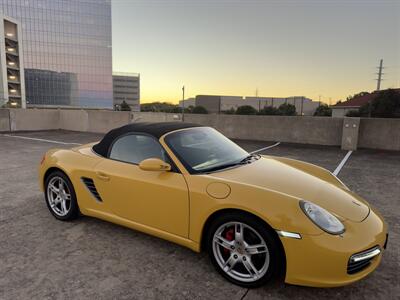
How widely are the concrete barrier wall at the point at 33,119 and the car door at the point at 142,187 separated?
16.5 metres

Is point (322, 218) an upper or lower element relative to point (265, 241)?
upper

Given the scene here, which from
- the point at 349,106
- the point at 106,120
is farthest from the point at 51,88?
the point at 349,106

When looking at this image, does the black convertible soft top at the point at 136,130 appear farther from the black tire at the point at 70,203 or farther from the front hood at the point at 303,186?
the front hood at the point at 303,186

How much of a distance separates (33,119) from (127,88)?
332ft

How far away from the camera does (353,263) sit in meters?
2.07

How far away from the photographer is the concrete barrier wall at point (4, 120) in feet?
52.3

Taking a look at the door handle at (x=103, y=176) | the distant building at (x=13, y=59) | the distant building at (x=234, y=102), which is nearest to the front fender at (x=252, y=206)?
the door handle at (x=103, y=176)

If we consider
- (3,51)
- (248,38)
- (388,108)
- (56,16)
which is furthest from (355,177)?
(56,16)

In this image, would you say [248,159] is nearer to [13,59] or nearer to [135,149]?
[135,149]

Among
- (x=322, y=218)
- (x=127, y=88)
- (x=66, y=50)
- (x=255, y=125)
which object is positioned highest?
(x=66, y=50)

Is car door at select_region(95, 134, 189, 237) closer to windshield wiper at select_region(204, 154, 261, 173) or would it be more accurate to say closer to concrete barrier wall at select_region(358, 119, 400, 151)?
windshield wiper at select_region(204, 154, 261, 173)

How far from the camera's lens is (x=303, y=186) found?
2.64m

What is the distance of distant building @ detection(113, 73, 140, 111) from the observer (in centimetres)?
11244

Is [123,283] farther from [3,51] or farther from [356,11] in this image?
[3,51]
